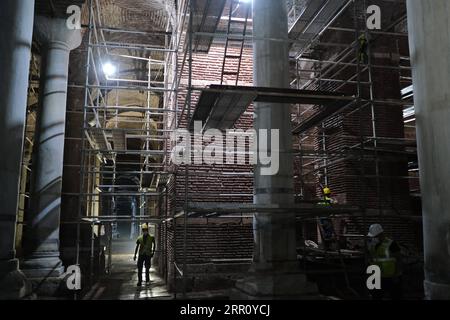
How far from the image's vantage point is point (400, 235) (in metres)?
10.9

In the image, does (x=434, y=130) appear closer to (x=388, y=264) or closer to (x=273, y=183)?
(x=388, y=264)

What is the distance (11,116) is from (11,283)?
2859 mm

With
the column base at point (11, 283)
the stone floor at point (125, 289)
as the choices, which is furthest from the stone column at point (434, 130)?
the column base at point (11, 283)

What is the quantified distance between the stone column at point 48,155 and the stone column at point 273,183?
5386mm

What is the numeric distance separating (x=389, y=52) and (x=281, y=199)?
6.33 metres

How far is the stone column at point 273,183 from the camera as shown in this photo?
717cm

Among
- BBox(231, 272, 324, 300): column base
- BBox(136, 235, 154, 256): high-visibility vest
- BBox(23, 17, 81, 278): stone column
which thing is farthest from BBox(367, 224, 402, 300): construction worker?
BBox(23, 17, 81, 278): stone column

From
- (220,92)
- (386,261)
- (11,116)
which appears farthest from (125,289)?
(386,261)

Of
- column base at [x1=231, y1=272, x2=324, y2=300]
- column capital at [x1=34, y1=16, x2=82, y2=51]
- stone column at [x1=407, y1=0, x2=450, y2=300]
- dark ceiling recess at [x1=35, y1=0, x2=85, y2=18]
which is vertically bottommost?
column base at [x1=231, y1=272, x2=324, y2=300]

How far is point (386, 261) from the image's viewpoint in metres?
7.34

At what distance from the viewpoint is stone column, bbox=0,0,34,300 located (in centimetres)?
761

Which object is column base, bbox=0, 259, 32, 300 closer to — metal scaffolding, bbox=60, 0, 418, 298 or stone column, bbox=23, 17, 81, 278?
metal scaffolding, bbox=60, 0, 418, 298
